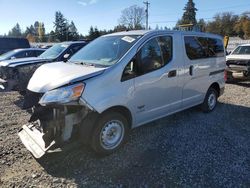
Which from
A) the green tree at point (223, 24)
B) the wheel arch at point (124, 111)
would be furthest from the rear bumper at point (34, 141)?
the green tree at point (223, 24)

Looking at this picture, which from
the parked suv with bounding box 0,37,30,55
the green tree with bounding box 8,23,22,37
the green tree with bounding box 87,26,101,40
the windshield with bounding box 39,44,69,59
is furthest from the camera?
the green tree with bounding box 8,23,22,37

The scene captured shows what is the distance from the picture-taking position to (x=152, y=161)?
411cm

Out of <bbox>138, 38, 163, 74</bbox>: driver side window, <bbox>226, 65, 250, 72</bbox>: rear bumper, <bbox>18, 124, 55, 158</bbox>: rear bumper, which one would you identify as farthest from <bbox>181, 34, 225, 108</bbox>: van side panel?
<bbox>226, 65, 250, 72</bbox>: rear bumper

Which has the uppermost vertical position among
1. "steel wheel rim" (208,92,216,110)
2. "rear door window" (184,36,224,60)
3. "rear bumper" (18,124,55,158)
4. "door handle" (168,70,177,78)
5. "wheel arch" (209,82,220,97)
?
"rear door window" (184,36,224,60)

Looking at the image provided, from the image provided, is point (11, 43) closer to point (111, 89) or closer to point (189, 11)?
point (111, 89)

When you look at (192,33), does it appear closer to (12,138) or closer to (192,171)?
(192,171)

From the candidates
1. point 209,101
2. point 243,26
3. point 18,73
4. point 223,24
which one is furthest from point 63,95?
point 223,24

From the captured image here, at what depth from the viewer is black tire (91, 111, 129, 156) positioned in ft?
13.1

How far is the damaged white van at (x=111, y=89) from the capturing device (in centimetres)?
371

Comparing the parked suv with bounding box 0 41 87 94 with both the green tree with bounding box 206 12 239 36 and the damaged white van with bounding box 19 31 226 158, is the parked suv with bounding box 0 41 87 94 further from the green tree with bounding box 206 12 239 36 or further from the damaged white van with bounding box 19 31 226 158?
the green tree with bounding box 206 12 239 36

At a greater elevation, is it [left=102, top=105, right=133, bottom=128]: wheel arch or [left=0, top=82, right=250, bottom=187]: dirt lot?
[left=102, top=105, right=133, bottom=128]: wheel arch

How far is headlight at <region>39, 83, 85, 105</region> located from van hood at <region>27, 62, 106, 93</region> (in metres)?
0.10

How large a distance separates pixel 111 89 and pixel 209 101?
142 inches

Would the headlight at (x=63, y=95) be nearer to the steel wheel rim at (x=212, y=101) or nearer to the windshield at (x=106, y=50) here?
the windshield at (x=106, y=50)
